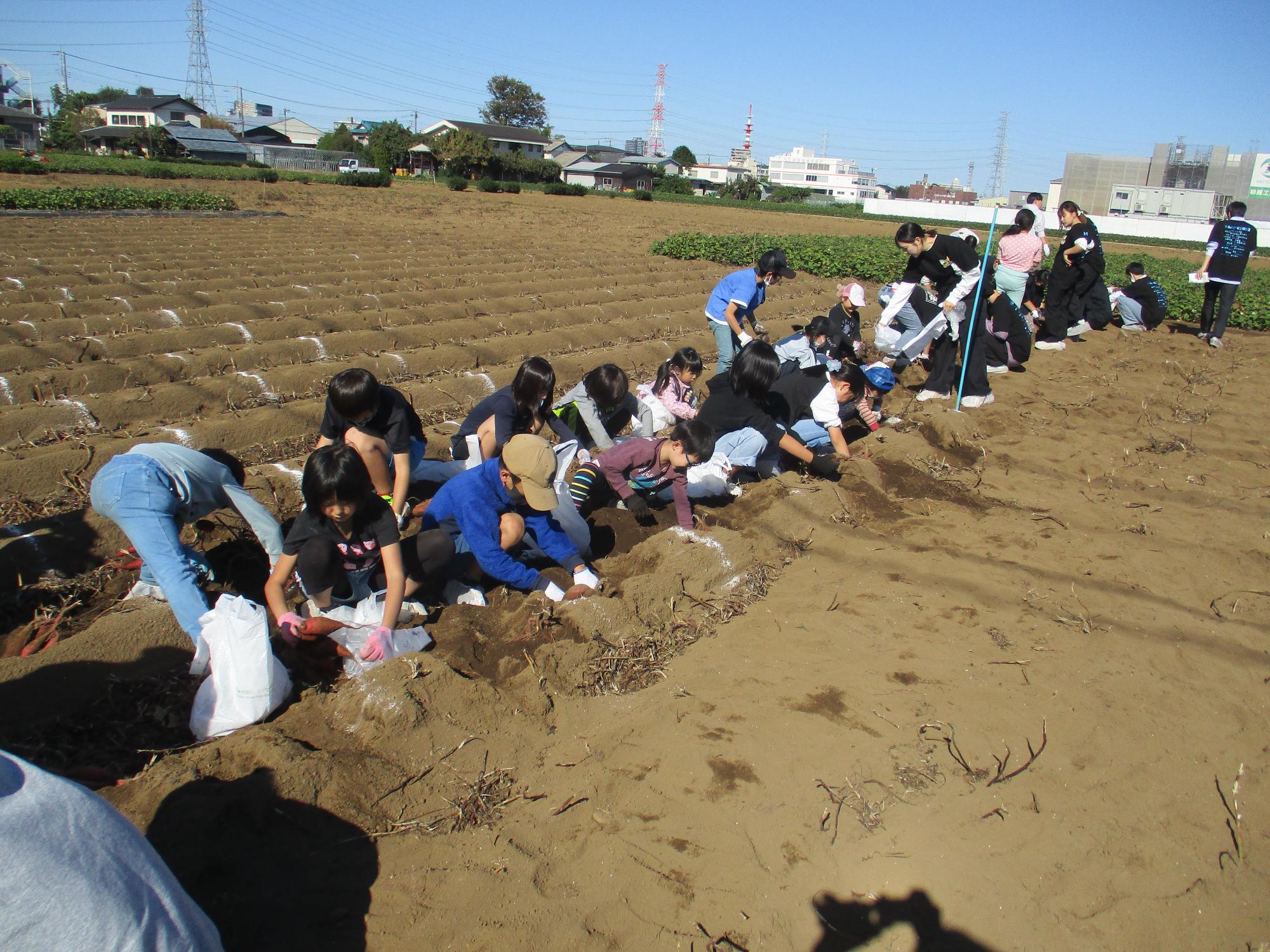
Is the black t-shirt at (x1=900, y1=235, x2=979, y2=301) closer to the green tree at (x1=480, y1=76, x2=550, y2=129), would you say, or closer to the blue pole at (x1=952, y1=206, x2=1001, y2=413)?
the blue pole at (x1=952, y1=206, x2=1001, y2=413)

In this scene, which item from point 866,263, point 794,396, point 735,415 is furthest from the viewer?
point 866,263

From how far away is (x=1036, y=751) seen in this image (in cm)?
277

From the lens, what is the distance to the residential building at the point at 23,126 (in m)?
52.9

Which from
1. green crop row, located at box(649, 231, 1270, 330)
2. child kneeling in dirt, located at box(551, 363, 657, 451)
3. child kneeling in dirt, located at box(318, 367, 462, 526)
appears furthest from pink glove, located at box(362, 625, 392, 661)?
green crop row, located at box(649, 231, 1270, 330)

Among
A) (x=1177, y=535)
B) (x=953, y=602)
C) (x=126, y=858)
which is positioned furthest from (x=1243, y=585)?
(x=126, y=858)

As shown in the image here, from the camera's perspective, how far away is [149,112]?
57.5 metres

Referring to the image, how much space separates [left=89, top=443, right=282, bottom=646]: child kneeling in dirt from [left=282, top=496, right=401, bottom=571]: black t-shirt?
0.78 ft

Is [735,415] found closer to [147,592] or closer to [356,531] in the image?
[356,531]

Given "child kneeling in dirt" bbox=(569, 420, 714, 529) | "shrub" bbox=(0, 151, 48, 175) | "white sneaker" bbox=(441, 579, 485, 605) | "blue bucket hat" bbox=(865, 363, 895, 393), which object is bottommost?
"white sneaker" bbox=(441, 579, 485, 605)

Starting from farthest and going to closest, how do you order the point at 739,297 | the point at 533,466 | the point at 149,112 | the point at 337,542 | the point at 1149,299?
1. the point at 149,112
2. the point at 1149,299
3. the point at 739,297
4. the point at 533,466
5. the point at 337,542

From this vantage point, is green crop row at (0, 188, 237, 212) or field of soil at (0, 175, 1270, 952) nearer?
field of soil at (0, 175, 1270, 952)

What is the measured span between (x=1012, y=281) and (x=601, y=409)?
220 inches

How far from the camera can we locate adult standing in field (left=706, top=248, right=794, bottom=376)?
21.2 feet

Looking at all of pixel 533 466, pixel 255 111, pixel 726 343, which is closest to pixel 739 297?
pixel 726 343
